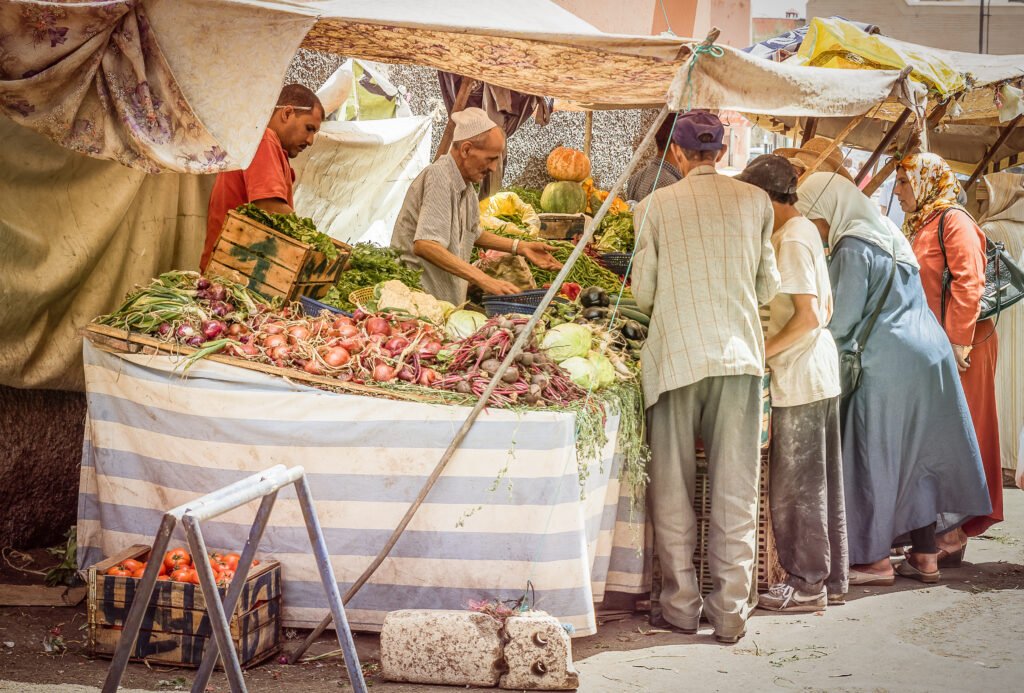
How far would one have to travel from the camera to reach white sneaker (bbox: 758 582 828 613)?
5762mm

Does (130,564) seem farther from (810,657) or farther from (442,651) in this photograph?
(810,657)

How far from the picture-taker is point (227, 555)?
4789 millimetres

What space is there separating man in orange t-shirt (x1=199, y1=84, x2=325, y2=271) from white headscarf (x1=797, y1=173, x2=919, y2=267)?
2988 mm

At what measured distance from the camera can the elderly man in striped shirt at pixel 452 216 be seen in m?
6.03

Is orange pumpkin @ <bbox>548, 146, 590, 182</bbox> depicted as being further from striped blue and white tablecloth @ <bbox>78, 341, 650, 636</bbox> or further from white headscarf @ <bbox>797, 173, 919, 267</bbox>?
striped blue and white tablecloth @ <bbox>78, 341, 650, 636</bbox>

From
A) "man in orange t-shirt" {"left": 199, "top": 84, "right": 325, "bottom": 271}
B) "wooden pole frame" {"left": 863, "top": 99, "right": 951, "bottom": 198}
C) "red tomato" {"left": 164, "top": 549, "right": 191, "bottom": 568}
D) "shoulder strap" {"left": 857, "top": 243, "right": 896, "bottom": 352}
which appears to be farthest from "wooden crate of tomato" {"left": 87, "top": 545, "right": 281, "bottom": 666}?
"wooden pole frame" {"left": 863, "top": 99, "right": 951, "bottom": 198}

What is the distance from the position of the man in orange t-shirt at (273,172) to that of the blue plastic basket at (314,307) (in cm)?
54

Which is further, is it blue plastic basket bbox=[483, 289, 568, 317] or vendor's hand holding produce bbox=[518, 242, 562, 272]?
vendor's hand holding produce bbox=[518, 242, 562, 272]

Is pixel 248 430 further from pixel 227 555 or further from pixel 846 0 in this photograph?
pixel 846 0

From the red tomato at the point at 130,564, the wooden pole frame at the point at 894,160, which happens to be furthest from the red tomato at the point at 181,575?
the wooden pole frame at the point at 894,160

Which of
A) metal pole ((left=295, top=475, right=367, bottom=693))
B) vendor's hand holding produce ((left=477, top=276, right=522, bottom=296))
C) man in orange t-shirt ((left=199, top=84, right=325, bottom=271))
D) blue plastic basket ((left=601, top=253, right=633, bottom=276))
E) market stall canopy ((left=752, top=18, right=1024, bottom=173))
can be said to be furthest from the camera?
market stall canopy ((left=752, top=18, right=1024, bottom=173))

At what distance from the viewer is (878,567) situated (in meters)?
6.31

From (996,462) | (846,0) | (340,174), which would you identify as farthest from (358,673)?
(846,0)

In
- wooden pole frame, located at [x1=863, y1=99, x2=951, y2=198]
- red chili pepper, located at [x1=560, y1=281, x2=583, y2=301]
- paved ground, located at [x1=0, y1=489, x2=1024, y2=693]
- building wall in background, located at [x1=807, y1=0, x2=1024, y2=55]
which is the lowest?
paved ground, located at [x1=0, y1=489, x2=1024, y2=693]
